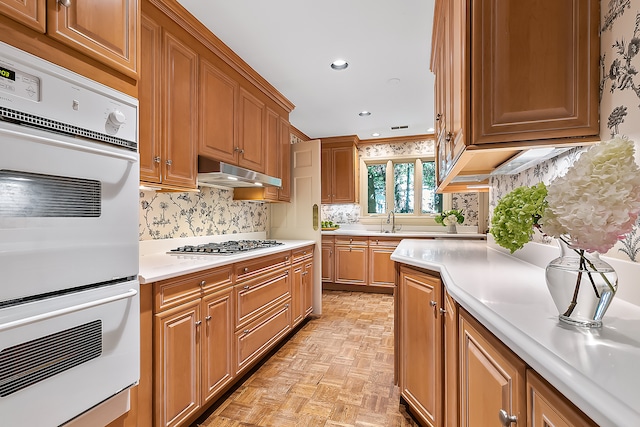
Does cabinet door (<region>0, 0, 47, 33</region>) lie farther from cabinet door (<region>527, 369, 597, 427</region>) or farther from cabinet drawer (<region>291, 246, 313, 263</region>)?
cabinet drawer (<region>291, 246, 313, 263</region>)

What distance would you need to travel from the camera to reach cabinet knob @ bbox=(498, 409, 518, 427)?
713 millimetres

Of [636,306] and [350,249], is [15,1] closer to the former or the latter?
[636,306]

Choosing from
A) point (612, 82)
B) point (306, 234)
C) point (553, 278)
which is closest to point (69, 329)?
point (553, 278)

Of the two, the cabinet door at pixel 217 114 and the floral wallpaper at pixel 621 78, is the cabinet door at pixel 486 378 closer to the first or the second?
the floral wallpaper at pixel 621 78

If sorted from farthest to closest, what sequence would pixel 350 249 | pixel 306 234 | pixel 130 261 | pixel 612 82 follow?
pixel 350 249 < pixel 306 234 < pixel 130 261 < pixel 612 82

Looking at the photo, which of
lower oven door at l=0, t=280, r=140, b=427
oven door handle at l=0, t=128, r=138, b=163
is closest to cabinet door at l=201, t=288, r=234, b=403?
lower oven door at l=0, t=280, r=140, b=427

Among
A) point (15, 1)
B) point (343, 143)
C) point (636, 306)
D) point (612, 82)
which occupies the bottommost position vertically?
point (636, 306)

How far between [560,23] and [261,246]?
7.56 feet

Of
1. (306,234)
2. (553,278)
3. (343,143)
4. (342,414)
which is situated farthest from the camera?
(343,143)

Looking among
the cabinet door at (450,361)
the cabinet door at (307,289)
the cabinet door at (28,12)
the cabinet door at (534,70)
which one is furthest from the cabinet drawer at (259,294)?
the cabinet door at (534,70)

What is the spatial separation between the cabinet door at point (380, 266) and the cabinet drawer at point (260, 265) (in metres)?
2.08

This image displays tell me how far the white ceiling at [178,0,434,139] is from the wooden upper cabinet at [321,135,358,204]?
1.45 m

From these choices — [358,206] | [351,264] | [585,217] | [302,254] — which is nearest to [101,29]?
[585,217]

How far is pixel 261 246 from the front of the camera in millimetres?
2682
